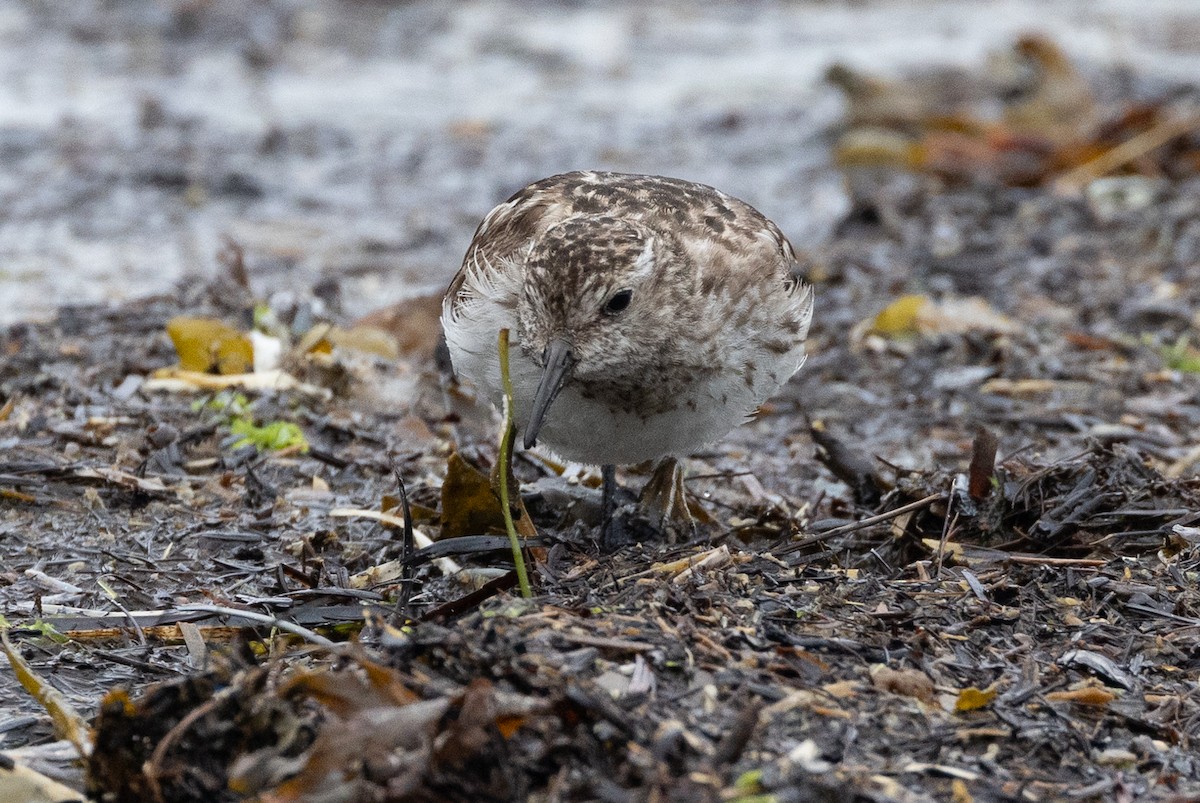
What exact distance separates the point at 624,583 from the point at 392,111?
36.2ft

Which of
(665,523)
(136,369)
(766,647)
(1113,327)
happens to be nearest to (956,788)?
(766,647)

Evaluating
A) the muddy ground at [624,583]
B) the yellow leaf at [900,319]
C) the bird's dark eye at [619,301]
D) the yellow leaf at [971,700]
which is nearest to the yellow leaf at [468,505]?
the muddy ground at [624,583]

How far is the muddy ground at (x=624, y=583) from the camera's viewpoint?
3.25 m

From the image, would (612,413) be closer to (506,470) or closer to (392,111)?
(506,470)

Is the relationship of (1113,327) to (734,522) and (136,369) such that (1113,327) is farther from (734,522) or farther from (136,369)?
(136,369)

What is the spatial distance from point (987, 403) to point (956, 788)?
13.9 feet

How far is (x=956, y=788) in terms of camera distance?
3346 millimetres

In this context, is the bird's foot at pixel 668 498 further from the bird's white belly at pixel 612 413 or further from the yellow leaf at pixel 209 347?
the yellow leaf at pixel 209 347

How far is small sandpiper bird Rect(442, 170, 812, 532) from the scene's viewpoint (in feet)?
14.6

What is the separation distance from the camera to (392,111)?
567 inches

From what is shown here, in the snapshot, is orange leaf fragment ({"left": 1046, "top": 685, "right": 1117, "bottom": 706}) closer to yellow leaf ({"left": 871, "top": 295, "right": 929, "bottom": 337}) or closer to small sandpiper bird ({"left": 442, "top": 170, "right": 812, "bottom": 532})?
small sandpiper bird ({"left": 442, "top": 170, "right": 812, "bottom": 532})

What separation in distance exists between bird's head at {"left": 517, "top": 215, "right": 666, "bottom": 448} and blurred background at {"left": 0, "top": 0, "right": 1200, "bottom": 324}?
469 centimetres

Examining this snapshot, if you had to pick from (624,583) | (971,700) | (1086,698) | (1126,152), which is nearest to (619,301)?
(624,583)

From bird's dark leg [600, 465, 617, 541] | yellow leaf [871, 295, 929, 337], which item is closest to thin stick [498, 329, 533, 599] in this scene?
bird's dark leg [600, 465, 617, 541]
